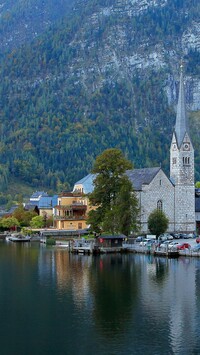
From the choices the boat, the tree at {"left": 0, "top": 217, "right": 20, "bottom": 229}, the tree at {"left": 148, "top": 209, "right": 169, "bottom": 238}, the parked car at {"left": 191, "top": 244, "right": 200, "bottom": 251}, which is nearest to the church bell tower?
the tree at {"left": 148, "top": 209, "right": 169, "bottom": 238}

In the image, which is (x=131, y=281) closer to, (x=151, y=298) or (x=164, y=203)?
(x=151, y=298)

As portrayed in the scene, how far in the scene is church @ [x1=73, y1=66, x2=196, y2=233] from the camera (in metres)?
104

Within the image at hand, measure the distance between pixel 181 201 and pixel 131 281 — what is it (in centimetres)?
4869

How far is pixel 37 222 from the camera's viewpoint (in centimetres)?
12612

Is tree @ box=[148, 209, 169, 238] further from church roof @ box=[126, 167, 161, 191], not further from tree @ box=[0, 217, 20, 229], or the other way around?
tree @ box=[0, 217, 20, 229]

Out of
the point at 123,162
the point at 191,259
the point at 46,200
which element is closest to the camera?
the point at 191,259

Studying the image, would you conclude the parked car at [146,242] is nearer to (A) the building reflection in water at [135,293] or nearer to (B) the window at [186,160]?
(A) the building reflection in water at [135,293]

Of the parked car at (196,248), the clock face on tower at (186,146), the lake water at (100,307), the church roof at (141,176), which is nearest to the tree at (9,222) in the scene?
the church roof at (141,176)

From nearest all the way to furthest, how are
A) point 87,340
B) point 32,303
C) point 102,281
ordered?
point 87,340 < point 32,303 < point 102,281

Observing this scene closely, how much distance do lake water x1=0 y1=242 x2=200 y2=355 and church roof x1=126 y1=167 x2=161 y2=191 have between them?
98.5 ft

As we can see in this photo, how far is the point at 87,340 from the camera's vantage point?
4053 centimetres

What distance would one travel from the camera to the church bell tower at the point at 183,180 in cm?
10800

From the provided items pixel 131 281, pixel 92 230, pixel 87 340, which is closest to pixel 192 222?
pixel 92 230

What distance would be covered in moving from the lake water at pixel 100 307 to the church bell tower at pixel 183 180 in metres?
32.7
